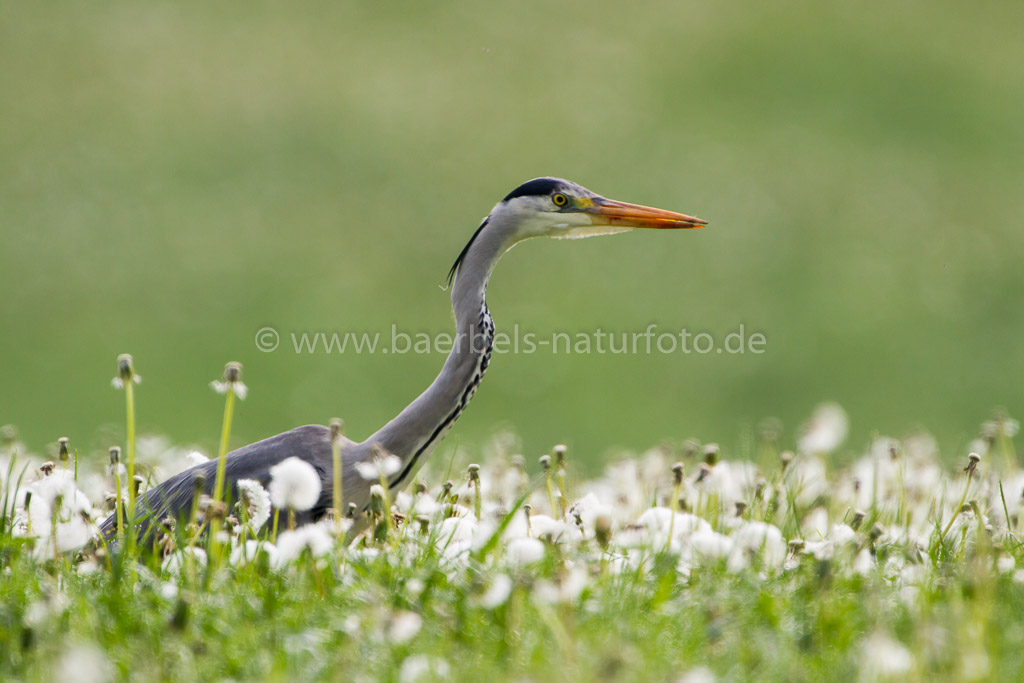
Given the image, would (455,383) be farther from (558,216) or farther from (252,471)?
(558,216)

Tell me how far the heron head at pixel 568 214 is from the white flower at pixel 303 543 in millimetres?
2353

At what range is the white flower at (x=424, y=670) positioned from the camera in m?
3.03

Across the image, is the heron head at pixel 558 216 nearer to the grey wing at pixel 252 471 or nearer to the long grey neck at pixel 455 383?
the long grey neck at pixel 455 383

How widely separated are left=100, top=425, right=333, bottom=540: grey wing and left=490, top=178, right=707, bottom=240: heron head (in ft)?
4.78

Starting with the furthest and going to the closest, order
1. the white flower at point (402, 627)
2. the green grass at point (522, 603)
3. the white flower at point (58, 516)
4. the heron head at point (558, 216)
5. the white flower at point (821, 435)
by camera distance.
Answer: the white flower at point (821, 435)
the heron head at point (558, 216)
the white flower at point (58, 516)
the green grass at point (522, 603)
the white flower at point (402, 627)

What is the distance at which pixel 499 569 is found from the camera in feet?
12.3

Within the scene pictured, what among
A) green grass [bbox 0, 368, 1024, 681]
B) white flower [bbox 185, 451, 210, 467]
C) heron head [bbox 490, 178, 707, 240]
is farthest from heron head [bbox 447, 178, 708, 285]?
green grass [bbox 0, 368, 1024, 681]

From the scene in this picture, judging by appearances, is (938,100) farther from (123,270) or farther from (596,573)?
(596,573)

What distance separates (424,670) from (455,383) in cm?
229

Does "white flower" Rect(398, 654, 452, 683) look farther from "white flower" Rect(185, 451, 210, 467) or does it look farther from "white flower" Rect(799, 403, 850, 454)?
"white flower" Rect(799, 403, 850, 454)

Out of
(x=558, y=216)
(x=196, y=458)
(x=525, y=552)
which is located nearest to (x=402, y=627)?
(x=525, y=552)

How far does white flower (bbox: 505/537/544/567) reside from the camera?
3.69 m

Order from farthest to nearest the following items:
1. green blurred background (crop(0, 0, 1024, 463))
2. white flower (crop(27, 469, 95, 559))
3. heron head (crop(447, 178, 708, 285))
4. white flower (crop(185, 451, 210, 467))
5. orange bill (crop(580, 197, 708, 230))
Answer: green blurred background (crop(0, 0, 1024, 463)), orange bill (crop(580, 197, 708, 230)), heron head (crop(447, 178, 708, 285)), white flower (crop(185, 451, 210, 467)), white flower (crop(27, 469, 95, 559))

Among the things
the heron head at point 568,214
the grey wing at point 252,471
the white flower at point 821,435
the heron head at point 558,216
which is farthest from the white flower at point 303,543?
the white flower at point 821,435
